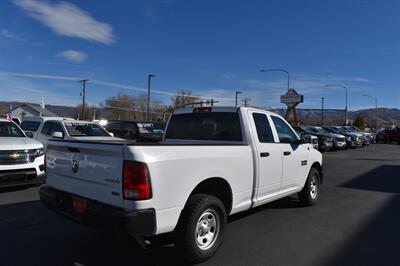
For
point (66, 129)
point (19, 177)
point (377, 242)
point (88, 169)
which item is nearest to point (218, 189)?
point (88, 169)

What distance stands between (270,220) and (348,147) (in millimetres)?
24961

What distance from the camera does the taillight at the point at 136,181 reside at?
11.6 ft

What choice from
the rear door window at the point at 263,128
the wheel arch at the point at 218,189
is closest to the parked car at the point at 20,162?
the wheel arch at the point at 218,189

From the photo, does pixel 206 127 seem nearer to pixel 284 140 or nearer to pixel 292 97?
pixel 284 140

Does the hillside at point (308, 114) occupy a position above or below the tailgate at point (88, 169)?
above

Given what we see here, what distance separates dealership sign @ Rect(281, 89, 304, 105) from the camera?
139 feet

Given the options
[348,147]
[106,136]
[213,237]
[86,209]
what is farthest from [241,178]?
[348,147]

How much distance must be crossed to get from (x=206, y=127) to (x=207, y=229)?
6.15 feet

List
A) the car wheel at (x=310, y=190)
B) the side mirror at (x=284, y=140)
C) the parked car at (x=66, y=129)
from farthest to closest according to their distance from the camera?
the parked car at (x=66, y=129)
the car wheel at (x=310, y=190)
the side mirror at (x=284, y=140)

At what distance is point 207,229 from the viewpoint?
4375mm

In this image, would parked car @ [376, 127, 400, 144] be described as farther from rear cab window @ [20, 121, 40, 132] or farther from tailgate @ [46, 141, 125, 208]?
tailgate @ [46, 141, 125, 208]

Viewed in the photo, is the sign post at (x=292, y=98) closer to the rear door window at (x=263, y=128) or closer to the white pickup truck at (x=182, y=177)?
the white pickup truck at (x=182, y=177)

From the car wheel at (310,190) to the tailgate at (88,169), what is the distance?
14.6ft

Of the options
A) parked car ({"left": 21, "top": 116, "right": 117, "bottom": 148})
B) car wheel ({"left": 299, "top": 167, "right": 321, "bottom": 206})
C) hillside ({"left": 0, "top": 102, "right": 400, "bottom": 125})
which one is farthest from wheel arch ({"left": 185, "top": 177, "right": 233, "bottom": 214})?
hillside ({"left": 0, "top": 102, "right": 400, "bottom": 125})
